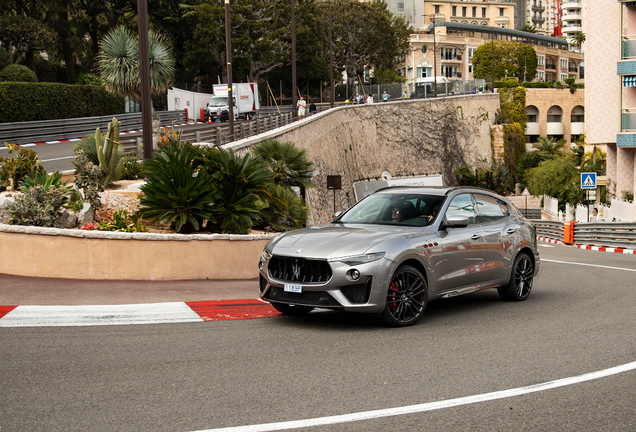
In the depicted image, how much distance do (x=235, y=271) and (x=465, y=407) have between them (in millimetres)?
7822

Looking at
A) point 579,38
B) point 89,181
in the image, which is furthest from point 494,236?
point 579,38

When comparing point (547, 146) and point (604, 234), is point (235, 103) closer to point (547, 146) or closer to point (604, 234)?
point (604, 234)

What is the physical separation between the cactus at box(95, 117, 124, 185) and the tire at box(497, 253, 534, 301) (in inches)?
357

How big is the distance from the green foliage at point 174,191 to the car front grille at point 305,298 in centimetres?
496

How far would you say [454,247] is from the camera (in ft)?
28.1

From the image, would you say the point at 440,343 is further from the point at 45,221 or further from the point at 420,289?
the point at 45,221

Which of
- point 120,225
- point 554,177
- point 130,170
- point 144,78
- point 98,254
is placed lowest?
point 554,177

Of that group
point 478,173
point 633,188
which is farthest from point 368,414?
point 478,173

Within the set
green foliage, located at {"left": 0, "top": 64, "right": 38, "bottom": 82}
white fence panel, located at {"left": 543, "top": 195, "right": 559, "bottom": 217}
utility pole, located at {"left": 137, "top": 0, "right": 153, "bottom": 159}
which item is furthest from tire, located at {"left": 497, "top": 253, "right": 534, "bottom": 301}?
green foliage, located at {"left": 0, "top": 64, "right": 38, "bottom": 82}

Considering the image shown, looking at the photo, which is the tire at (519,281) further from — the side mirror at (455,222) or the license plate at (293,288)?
the license plate at (293,288)

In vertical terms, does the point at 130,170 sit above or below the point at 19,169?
below

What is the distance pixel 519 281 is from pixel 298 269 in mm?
4019

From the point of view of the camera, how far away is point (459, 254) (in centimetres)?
864

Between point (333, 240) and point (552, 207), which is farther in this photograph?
point (552, 207)
